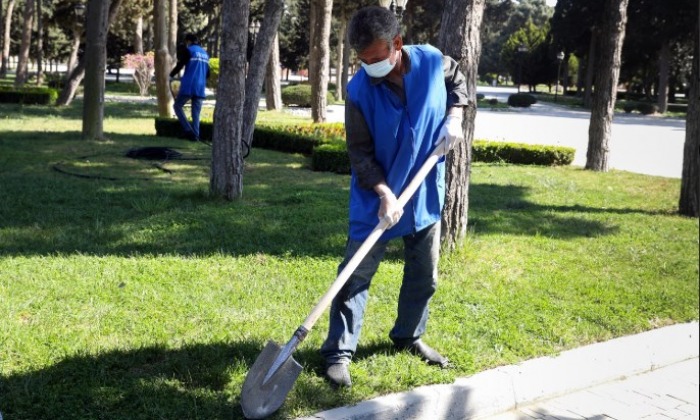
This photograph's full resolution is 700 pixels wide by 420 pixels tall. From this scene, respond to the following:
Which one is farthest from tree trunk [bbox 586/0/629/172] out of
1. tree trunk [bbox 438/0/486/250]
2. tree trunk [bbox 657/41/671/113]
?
tree trunk [bbox 657/41/671/113]

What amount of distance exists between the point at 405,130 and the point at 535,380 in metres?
1.48

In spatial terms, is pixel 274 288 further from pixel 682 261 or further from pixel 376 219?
pixel 682 261

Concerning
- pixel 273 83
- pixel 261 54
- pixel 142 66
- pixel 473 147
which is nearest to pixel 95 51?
pixel 261 54

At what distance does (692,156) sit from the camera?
8.27 metres

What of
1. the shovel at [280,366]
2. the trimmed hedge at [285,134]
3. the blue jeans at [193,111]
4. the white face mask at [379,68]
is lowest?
the shovel at [280,366]

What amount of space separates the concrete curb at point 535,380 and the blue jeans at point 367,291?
0.34m

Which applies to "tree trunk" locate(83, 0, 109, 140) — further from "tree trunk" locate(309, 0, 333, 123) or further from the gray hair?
the gray hair

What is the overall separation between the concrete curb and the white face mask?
4.84ft

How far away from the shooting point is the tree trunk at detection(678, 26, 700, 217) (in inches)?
324

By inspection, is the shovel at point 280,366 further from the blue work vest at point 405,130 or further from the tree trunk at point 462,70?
the tree trunk at point 462,70

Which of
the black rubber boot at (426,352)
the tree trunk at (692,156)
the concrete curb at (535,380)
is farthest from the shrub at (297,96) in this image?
the black rubber boot at (426,352)

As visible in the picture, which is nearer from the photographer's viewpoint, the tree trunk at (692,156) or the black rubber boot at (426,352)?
the black rubber boot at (426,352)

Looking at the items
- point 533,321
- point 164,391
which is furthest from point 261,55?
point 164,391

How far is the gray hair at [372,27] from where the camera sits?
3227mm
